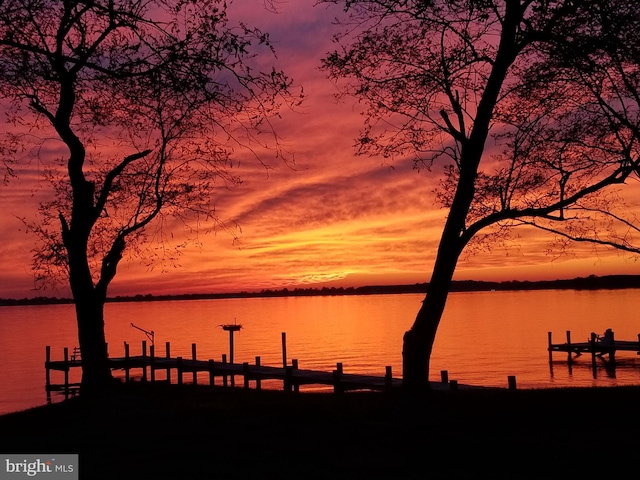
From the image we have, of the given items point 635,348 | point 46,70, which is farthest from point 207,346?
point 46,70

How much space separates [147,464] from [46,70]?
871cm

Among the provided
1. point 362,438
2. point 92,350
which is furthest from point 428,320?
point 92,350

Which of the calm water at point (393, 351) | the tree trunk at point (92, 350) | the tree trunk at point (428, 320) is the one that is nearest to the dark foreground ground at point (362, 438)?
the tree trunk at point (428, 320)

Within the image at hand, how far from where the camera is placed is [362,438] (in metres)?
12.0

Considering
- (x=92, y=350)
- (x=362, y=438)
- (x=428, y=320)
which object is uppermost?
(x=428, y=320)

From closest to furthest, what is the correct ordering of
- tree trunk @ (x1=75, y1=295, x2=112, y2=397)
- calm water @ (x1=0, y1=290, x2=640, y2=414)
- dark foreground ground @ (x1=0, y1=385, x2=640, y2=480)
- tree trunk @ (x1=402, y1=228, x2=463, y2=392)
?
dark foreground ground @ (x1=0, y1=385, x2=640, y2=480) → tree trunk @ (x1=402, y1=228, x2=463, y2=392) → tree trunk @ (x1=75, y1=295, x2=112, y2=397) → calm water @ (x1=0, y1=290, x2=640, y2=414)

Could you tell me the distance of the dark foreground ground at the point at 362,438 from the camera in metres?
10.2

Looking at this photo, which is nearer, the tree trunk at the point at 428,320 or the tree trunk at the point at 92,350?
the tree trunk at the point at 428,320

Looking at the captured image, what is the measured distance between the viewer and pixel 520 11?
684 inches

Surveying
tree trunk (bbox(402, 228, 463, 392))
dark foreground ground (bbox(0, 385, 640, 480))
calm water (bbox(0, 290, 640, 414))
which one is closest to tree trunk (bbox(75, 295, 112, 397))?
dark foreground ground (bbox(0, 385, 640, 480))

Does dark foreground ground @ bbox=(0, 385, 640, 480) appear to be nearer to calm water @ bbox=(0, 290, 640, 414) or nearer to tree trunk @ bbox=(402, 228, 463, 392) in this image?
tree trunk @ bbox=(402, 228, 463, 392)

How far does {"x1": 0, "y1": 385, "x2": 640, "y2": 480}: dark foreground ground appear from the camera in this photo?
1024cm

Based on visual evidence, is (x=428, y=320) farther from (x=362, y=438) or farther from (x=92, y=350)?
(x=92, y=350)

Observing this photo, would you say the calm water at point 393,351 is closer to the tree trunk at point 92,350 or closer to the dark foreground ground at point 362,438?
the tree trunk at point 92,350
